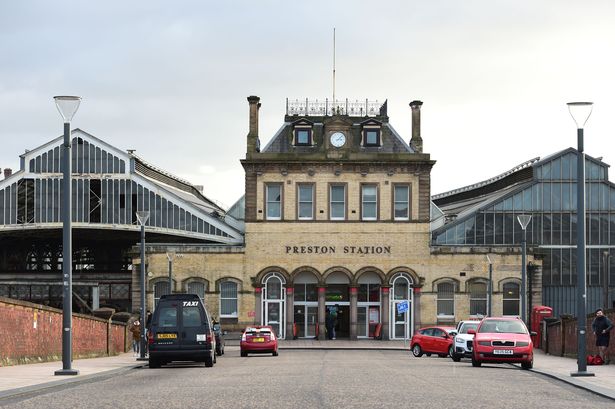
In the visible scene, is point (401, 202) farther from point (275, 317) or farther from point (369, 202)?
point (275, 317)

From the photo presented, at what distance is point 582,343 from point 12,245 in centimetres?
5879

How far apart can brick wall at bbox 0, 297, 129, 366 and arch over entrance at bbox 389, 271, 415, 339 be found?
2537 centimetres

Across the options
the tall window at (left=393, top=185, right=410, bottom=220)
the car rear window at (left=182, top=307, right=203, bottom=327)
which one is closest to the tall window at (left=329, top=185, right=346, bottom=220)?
the tall window at (left=393, top=185, right=410, bottom=220)

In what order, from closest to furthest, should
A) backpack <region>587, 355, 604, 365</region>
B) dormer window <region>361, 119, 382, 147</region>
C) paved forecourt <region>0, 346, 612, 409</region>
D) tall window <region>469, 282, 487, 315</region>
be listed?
1. paved forecourt <region>0, 346, 612, 409</region>
2. backpack <region>587, 355, 604, 365</region>
3. tall window <region>469, 282, 487, 315</region>
4. dormer window <region>361, 119, 382, 147</region>

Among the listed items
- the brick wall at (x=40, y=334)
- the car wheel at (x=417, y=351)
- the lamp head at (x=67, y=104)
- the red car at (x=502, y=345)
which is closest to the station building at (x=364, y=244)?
the car wheel at (x=417, y=351)

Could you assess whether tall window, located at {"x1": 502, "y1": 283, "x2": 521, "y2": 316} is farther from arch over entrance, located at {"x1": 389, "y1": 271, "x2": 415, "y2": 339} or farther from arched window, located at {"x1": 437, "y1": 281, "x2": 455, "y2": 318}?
arch over entrance, located at {"x1": 389, "y1": 271, "x2": 415, "y2": 339}

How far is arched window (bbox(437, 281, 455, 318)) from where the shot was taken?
219 feet

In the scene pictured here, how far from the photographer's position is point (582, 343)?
2791 cm

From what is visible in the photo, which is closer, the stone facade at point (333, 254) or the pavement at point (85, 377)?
the pavement at point (85, 377)

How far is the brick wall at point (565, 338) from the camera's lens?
38525 mm

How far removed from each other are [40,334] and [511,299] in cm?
3830

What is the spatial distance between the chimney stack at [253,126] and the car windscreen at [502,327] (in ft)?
113

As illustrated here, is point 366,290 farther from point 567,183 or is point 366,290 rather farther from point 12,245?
point 12,245

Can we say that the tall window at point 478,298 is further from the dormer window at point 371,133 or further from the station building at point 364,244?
the dormer window at point 371,133
